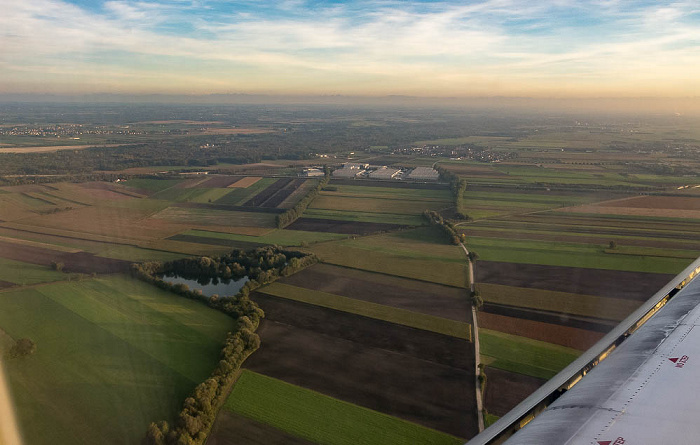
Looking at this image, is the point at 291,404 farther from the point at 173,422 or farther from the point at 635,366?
the point at 635,366

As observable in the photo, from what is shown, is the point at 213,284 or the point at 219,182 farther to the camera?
the point at 219,182

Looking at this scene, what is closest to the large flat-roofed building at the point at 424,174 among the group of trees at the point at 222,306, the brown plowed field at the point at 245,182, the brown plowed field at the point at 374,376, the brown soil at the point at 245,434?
the brown plowed field at the point at 245,182

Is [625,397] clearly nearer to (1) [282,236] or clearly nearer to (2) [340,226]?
(1) [282,236]

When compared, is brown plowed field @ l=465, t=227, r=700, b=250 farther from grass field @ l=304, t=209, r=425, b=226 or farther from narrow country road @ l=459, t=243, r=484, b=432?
narrow country road @ l=459, t=243, r=484, b=432

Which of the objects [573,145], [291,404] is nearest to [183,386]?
[291,404]

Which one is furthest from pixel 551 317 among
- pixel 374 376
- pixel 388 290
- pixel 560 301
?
pixel 374 376

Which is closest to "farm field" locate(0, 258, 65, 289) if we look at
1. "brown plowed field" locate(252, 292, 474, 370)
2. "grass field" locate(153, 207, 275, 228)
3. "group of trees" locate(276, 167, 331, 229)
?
"brown plowed field" locate(252, 292, 474, 370)

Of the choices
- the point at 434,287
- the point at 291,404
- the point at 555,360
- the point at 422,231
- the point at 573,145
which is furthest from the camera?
the point at 573,145
